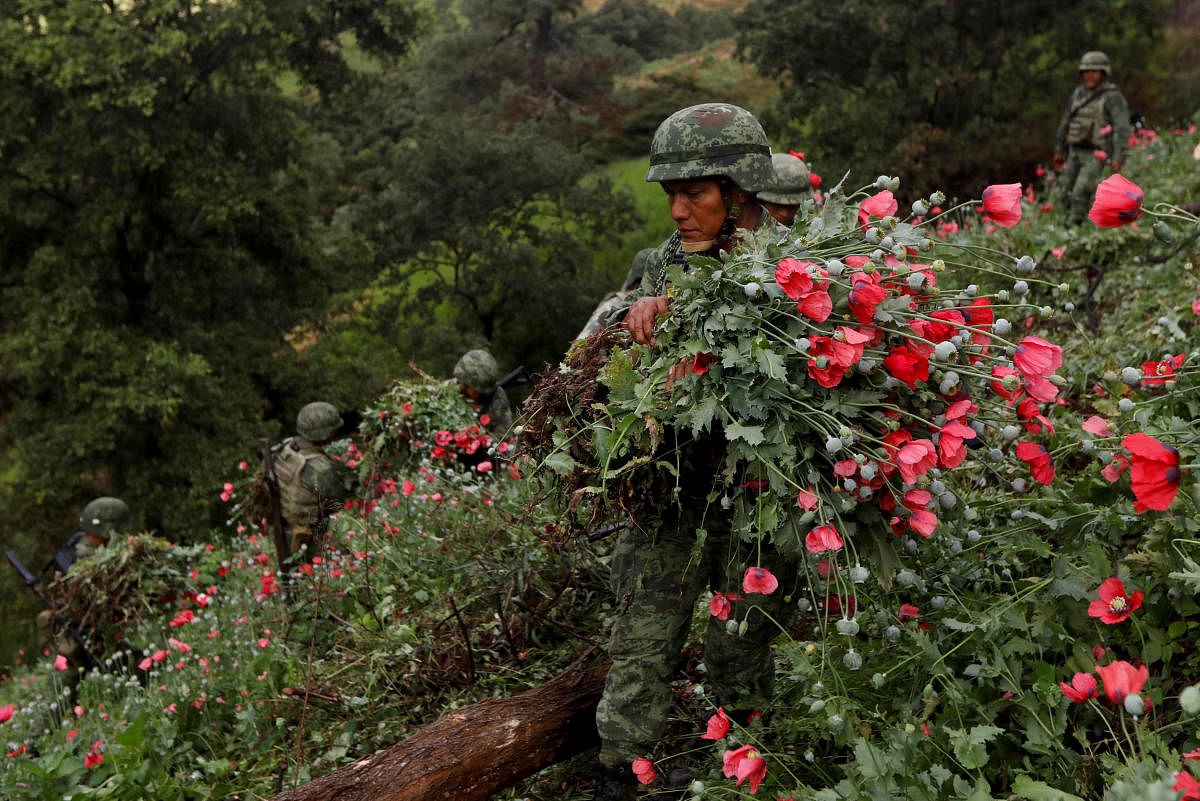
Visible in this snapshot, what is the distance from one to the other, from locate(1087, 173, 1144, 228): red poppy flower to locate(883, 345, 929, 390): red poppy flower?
57 cm

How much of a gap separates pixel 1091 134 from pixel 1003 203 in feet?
28.5

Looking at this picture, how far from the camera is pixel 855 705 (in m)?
2.71

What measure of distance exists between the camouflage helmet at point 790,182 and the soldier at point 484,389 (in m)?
2.98

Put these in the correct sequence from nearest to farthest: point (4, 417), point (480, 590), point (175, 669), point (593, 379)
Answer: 1. point (593, 379)
2. point (480, 590)
3. point (175, 669)
4. point (4, 417)

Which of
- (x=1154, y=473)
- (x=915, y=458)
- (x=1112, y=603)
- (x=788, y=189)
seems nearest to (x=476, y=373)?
(x=788, y=189)

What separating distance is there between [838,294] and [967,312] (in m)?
0.46

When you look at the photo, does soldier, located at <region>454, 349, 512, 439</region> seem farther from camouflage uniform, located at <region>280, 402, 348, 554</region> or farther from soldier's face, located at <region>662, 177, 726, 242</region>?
soldier's face, located at <region>662, 177, 726, 242</region>

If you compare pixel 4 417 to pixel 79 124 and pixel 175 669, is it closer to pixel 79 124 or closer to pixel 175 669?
pixel 79 124

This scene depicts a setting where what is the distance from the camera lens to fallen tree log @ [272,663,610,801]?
121 inches

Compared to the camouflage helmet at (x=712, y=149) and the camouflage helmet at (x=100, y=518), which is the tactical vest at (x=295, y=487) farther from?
the camouflage helmet at (x=712, y=149)

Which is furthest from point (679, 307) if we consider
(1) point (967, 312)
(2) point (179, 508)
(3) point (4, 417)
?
(3) point (4, 417)

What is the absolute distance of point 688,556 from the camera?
327 centimetres

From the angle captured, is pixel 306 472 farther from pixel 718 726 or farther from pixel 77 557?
pixel 718 726

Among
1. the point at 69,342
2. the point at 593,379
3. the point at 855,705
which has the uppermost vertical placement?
the point at 593,379
